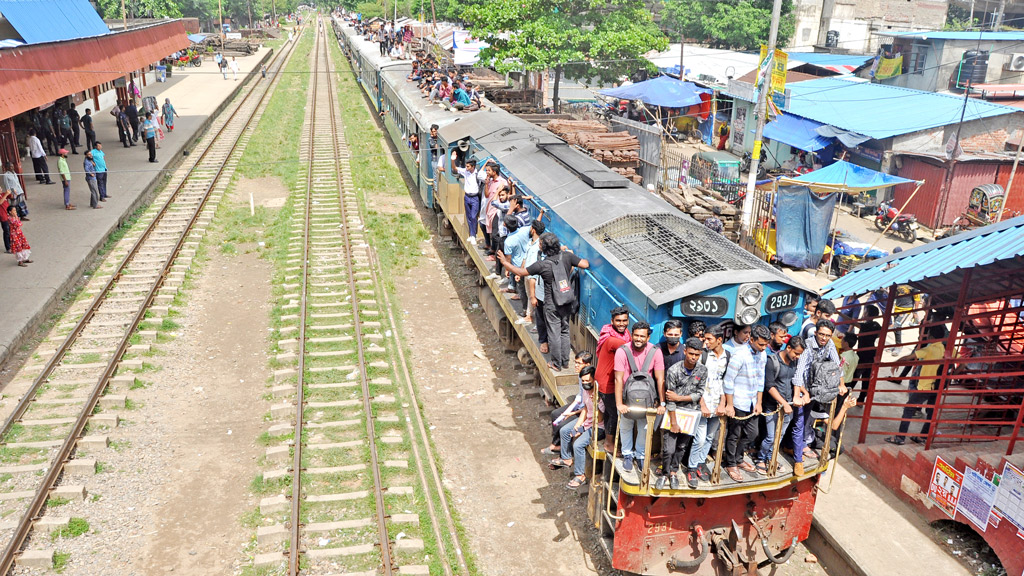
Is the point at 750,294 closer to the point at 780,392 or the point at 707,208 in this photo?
the point at 780,392

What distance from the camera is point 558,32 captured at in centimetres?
2509

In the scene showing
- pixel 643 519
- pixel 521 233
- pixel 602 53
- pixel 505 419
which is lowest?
pixel 505 419

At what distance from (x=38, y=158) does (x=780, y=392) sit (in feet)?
73.6

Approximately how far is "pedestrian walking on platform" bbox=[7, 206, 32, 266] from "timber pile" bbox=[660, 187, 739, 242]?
14.0 meters

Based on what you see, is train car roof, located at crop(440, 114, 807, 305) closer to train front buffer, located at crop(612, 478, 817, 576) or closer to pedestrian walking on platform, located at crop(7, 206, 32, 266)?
train front buffer, located at crop(612, 478, 817, 576)

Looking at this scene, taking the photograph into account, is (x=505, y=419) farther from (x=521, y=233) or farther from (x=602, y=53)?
(x=602, y=53)

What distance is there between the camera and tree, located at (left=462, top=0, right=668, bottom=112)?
977 inches

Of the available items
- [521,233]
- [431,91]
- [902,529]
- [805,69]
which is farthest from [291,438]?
[805,69]

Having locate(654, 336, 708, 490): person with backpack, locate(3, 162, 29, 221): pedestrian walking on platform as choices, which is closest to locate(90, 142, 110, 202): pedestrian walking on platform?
locate(3, 162, 29, 221): pedestrian walking on platform

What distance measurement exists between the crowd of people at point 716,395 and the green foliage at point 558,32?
18933mm

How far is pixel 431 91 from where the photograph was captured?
72.6ft

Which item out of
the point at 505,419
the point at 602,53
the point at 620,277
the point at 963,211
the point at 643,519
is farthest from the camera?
the point at 602,53

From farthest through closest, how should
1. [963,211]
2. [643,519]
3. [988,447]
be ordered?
[963,211]
[988,447]
[643,519]

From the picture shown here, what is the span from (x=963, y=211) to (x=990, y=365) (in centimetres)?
1328
